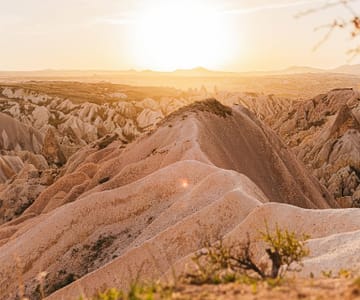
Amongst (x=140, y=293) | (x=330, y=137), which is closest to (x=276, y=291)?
(x=140, y=293)

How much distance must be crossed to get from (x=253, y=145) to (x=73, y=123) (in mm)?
74755

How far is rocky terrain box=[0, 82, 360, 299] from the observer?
48.7ft

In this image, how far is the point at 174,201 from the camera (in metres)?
20.0

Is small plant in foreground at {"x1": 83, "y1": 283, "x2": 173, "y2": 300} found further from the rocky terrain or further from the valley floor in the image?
the rocky terrain

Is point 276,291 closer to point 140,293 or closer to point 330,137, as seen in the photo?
point 140,293

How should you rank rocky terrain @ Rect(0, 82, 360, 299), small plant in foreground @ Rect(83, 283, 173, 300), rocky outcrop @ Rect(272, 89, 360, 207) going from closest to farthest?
small plant in foreground @ Rect(83, 283, 173, 300) → rocky terrain @ Rect(0, 82, 360, 299) → rocky outcrop @ Rect(272, 89, 360, 207)

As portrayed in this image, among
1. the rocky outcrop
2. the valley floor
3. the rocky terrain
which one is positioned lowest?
the rocky outcrop

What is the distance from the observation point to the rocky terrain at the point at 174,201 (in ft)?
48.7

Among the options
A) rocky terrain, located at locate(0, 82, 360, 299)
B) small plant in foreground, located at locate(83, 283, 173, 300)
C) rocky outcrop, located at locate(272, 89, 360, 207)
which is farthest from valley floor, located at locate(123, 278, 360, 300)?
rocky outcrop, located at locate(272, 89, 360, 207)

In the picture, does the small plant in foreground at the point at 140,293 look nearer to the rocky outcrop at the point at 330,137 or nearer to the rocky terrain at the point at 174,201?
the rocky terrain at the point at 174,201

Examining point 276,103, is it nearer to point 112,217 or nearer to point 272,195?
point 272,195

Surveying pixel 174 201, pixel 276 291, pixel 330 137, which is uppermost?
pixel 276 291

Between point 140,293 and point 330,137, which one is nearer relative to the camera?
point 140,293

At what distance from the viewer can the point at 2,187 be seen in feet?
152
